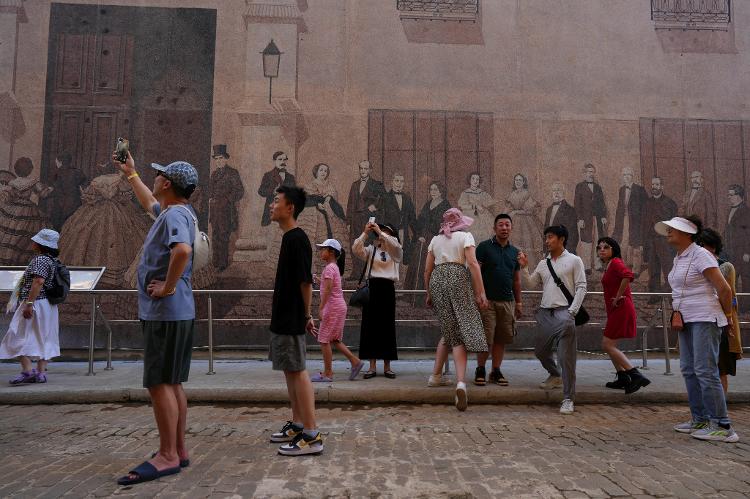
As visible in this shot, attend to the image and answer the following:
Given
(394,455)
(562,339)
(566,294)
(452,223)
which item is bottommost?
(394,455)

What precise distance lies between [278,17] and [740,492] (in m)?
10.1

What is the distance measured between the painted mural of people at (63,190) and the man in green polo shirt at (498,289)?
728 cm

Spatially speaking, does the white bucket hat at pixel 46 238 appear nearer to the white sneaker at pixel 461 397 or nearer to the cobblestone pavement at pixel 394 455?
the cobblestone pavement at pixel 394 455

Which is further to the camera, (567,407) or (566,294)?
(566,294)

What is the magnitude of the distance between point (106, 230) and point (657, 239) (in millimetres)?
9861

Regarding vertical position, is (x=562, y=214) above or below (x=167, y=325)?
above

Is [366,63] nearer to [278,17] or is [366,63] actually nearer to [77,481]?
[278,17]

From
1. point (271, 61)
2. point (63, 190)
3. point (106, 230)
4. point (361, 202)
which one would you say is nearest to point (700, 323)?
point (361, 202)

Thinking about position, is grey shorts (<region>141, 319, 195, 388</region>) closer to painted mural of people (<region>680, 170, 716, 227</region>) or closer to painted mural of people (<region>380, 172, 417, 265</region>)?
painted mural of people (<region>380, 172, 417, 265</region>)

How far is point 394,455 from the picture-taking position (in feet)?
11.6

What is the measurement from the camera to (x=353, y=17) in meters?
10.5

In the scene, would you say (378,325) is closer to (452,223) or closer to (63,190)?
(452,223)

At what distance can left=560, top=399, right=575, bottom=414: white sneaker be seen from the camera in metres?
5.02

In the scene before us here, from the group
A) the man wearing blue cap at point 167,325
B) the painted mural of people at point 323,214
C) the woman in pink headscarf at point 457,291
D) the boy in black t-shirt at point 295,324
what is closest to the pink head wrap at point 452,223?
the woman in pink headscarf at point 457,291
